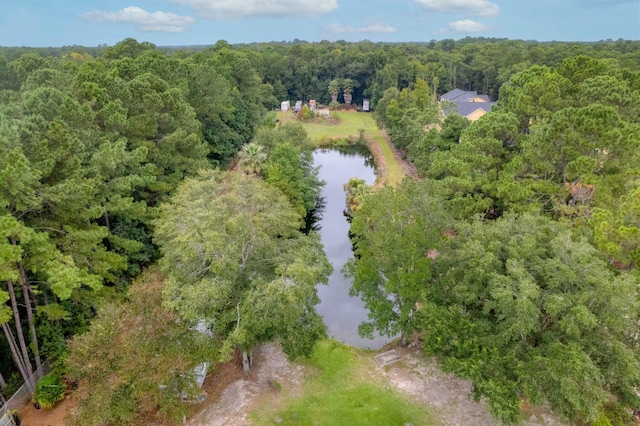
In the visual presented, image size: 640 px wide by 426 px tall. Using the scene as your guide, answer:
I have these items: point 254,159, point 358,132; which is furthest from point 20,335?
point 358,132

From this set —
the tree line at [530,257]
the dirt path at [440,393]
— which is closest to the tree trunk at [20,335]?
the tree line at [530,257]

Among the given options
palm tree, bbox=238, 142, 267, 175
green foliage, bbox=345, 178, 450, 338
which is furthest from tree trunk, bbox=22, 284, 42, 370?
palm tree, bbox=238, 142, 267, 175

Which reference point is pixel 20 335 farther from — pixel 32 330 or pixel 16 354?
pixel 16 354

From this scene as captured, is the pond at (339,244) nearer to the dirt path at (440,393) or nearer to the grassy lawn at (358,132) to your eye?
the grassy lawn at (358,132)

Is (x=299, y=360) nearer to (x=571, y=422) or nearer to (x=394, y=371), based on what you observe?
(x=394, y=371)

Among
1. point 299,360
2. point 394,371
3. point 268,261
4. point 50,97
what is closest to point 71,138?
point 50,97

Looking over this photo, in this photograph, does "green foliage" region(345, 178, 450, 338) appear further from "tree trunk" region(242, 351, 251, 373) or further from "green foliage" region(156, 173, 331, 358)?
"tree trunk" region(242, 351, 251, 373)
